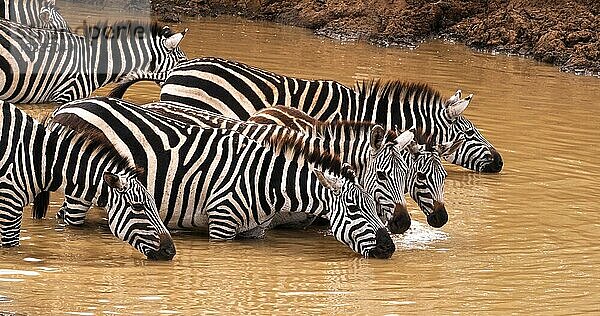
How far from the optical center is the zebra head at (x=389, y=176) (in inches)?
391

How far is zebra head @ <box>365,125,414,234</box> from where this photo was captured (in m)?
9.93

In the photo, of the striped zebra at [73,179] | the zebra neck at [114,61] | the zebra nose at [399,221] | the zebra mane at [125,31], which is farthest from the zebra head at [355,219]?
the zebra mane at [125,31]

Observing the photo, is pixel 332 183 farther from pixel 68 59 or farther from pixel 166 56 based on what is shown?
pixel 68 59

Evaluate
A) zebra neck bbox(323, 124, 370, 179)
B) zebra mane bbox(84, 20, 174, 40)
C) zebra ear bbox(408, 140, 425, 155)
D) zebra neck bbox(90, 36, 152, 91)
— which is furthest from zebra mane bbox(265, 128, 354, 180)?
zebra mane bbox(84, 20, 174, 40)

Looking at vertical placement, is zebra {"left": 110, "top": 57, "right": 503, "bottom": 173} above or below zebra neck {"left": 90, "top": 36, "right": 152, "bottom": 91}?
above

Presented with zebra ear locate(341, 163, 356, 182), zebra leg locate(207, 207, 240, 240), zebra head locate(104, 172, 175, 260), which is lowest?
zebra leg locate(207, 207, 240, 240)

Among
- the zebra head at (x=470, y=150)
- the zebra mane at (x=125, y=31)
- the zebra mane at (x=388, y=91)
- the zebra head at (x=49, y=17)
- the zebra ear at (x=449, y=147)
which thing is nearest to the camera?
the zebra mane at (x=388, y=91)

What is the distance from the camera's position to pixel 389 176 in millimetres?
10117

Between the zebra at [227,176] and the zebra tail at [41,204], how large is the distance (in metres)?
0.22

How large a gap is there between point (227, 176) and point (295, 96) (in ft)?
8.79

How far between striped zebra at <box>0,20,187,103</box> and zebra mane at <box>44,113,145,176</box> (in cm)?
510

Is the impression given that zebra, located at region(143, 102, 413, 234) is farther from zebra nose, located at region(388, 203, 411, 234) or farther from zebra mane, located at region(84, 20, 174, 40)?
zebra mane, located at region(84, 20, 174, 40)

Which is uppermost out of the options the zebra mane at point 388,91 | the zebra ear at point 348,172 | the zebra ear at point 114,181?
the zebra mane at point 388,91

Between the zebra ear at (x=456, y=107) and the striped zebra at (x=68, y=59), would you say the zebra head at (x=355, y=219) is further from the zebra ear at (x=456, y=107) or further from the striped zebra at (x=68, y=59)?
the striped zebra at (x=68, y=59)
